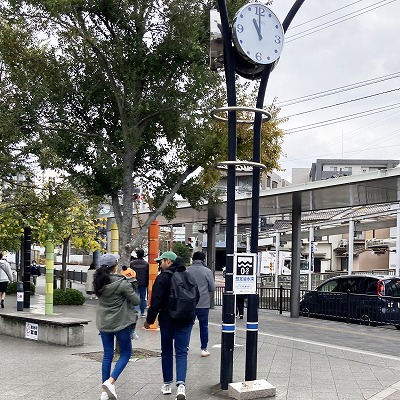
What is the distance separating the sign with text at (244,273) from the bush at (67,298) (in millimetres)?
15335

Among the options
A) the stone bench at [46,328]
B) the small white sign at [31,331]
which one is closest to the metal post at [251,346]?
the stone bench at [46,328]

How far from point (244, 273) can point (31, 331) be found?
20.4ft

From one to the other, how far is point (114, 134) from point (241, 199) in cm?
860

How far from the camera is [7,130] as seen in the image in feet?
38.9

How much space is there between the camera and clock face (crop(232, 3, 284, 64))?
826 cm

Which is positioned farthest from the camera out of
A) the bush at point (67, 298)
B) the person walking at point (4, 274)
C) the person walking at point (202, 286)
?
the bush at point (67, 298)

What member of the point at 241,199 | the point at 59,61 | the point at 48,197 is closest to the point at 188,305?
the point at 59,61

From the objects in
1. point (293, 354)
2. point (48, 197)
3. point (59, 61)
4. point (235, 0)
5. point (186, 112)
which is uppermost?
point (235, 0)

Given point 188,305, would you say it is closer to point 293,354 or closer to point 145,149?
point 293,354

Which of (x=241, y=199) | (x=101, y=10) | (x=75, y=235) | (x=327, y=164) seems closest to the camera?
(x=101, y=10)

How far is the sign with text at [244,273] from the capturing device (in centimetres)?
810

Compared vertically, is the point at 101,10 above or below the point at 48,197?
above

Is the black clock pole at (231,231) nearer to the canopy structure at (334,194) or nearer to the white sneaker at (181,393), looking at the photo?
the white sneaker at (181,393)

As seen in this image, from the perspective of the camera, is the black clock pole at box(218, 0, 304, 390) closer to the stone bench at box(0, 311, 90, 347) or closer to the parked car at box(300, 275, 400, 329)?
the stone bench at box(0, 311, 90, 347)
